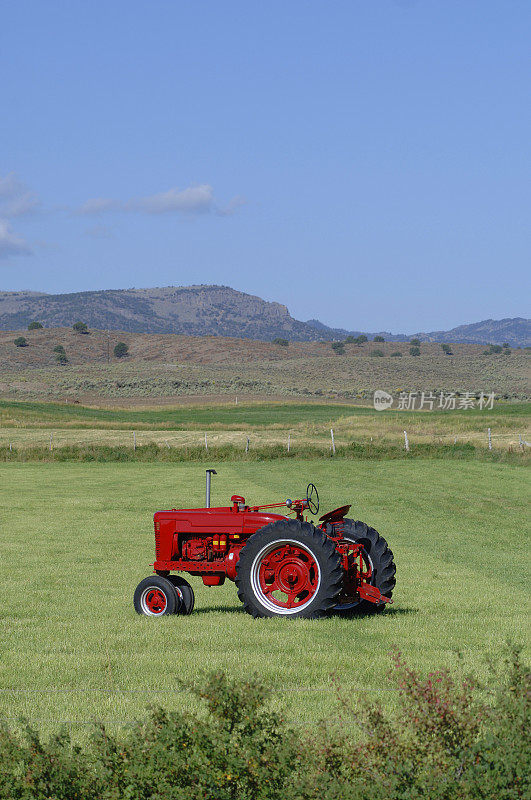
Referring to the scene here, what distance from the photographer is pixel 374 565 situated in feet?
34.9

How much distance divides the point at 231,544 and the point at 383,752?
19.7 ft

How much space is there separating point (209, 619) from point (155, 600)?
92 cm

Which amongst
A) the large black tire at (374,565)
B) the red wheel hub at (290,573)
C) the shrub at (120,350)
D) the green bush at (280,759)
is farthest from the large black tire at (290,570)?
the shrub at (120,350)

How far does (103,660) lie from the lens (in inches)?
334

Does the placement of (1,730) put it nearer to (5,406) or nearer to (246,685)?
(246,685)

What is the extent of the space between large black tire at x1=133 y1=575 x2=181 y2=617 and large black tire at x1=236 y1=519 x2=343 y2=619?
1204 mm

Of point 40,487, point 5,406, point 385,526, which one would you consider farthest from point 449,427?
point 5,406

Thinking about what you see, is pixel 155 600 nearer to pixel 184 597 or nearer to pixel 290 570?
pixel 184 597

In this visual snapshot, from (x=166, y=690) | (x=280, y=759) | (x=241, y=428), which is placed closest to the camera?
(x=280, y=759)

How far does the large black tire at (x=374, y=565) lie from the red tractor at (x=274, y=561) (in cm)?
1

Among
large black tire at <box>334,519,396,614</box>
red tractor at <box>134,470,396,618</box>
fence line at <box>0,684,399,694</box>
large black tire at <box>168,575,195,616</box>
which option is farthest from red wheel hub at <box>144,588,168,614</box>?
fence line at <box>0,684,399,694</box>

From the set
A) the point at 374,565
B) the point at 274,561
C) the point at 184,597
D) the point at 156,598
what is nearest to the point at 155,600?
the point at 156,598

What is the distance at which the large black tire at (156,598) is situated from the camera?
1095 centimetres

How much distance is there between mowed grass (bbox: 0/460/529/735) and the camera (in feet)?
24.7
